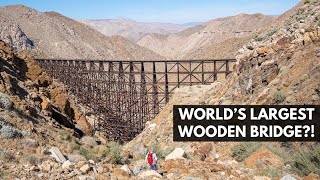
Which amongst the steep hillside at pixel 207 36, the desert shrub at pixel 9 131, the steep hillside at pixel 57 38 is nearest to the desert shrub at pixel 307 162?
the desert shrub at pixel 9 131

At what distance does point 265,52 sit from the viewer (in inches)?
550

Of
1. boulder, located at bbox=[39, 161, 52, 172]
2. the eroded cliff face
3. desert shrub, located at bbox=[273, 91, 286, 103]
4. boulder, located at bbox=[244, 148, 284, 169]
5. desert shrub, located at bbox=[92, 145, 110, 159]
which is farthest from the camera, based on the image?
desert shrub, located at bbox=[273, 91, 286, 103]

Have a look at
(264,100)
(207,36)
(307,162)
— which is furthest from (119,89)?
(207,36)

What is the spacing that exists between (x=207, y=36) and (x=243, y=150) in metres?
101

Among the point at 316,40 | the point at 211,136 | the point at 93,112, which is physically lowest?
the point at 93,112

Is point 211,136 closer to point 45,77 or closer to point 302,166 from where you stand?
point 302,166

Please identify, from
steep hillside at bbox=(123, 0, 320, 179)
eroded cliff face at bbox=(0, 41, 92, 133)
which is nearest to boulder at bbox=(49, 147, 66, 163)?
steep hillside at bbox=(123, 0, 320, 179)

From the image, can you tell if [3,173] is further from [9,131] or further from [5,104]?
[5,104]

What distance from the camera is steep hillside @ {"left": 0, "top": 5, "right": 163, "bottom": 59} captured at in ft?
223

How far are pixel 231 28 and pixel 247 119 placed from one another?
9215cm

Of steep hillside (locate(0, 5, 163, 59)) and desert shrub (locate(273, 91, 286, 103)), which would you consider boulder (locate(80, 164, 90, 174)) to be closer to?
desert shrub (locate(273, 91, 286, 103))

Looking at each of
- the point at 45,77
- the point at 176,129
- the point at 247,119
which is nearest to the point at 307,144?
the point at 247,119

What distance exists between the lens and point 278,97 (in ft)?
35.5

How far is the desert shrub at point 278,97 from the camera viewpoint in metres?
10.7
